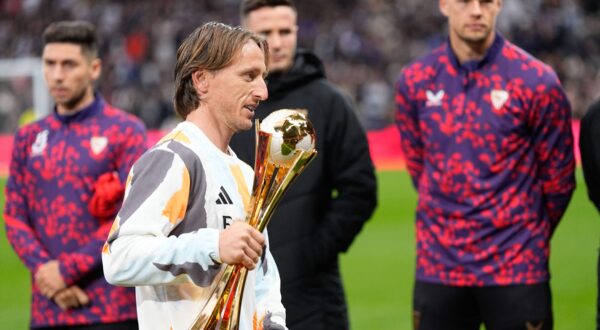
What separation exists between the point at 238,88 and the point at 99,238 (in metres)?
1.94

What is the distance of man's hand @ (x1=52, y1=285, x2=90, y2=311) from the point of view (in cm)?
477

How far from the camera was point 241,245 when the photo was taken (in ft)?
8.80

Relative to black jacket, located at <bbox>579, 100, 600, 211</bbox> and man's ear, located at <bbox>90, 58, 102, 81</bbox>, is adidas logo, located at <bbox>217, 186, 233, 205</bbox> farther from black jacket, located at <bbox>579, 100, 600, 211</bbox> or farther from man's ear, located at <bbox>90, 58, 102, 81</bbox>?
man's ear, located at <bbox>90, 58, 102, 81</bbox>

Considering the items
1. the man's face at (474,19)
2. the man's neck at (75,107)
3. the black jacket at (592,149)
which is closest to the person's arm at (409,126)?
the man's face at (474,19)

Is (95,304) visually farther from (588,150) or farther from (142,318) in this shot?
(588,150)

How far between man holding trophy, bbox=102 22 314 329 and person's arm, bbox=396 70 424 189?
6.53 ft

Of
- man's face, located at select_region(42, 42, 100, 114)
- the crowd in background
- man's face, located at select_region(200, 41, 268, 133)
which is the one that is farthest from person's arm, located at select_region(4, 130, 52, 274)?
the crowd in background

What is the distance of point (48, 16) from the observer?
23219mm

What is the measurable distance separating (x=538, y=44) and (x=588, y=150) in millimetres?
13720

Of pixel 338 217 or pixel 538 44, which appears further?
pixel 538 44

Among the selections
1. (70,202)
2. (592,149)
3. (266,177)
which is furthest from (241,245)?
(592,149)

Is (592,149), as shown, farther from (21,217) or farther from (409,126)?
(21,217)

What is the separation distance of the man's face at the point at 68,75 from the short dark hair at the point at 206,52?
6.49 ft

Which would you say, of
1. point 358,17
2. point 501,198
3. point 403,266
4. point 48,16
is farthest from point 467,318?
point 48,16
